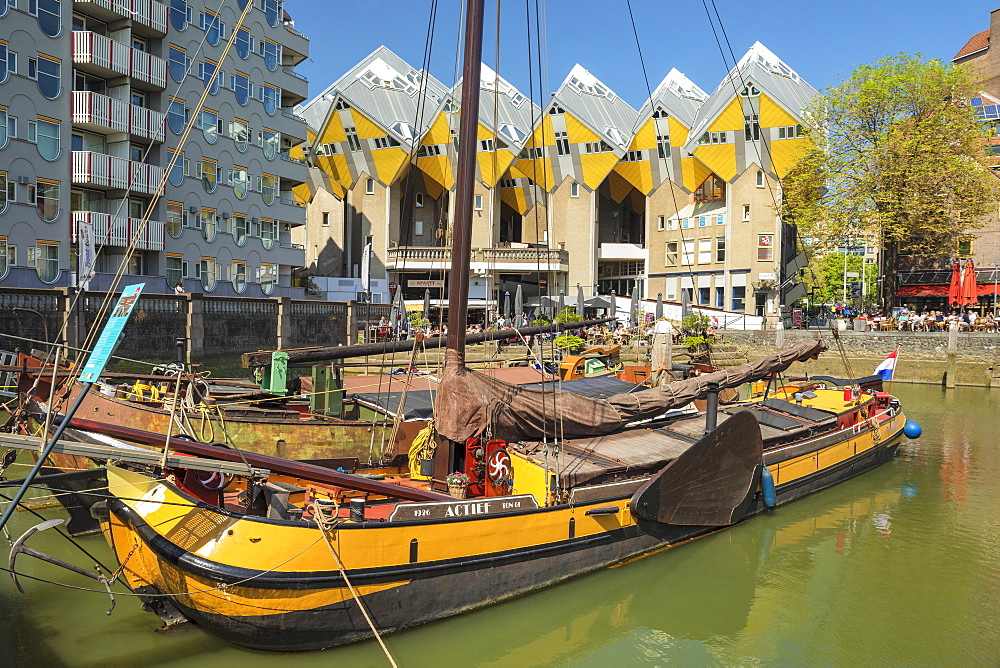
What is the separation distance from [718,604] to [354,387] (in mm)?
10870

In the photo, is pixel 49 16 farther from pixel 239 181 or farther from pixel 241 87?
pixel 239 181

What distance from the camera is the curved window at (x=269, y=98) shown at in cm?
3881

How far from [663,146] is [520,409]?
1889 inches

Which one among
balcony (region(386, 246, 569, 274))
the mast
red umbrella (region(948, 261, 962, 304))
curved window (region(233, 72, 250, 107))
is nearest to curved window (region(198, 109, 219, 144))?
curved window (region(233, 72, 250, 107))

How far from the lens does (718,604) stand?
29.7ft

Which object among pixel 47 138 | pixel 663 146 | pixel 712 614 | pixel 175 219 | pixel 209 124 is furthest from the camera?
pixel 663 146

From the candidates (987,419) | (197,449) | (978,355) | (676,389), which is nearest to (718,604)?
(676,389)

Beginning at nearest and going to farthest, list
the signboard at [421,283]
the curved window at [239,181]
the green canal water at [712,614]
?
the green canal water at [712,614] < the curved window at [239,181] < the signboard at [421,283]

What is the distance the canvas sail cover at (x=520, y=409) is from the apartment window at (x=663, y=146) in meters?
45.8

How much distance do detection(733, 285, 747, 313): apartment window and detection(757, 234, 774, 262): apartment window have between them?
8.11 feet

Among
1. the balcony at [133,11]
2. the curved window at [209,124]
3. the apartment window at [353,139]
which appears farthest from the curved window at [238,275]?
the apartment window at [353,139]

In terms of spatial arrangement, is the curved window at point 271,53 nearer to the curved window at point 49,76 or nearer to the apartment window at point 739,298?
the curved window at point 49,76

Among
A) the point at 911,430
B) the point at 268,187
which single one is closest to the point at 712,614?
the point at 911,430

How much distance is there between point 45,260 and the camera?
90.0 ft
